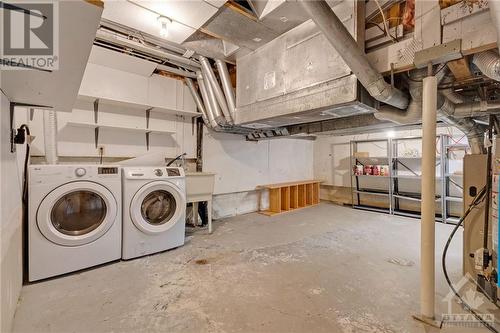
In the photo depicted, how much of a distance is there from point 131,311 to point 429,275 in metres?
2.01

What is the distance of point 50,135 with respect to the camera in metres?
2.52

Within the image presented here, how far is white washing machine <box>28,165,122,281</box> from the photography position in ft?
6.41

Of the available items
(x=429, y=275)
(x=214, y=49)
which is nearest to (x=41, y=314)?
(x=429, y=275)

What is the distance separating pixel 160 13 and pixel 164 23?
109mm

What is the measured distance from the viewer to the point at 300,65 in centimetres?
220

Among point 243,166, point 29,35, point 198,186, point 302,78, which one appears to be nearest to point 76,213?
point 198,186

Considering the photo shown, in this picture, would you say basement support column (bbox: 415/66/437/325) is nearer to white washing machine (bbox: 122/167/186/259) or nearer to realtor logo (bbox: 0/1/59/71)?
realtor logo (bbox: 0/1/59/71)

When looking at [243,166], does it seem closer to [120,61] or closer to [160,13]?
[120,61]

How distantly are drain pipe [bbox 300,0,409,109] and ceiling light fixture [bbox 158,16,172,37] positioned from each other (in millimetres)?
1334

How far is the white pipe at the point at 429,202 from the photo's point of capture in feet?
4.87

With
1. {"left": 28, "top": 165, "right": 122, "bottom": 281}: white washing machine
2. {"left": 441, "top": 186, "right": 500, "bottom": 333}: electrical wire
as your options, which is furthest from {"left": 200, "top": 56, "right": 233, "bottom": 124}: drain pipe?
{"left": 441, "top": 186, "right": 500, "bottom": 333}: electrical wire

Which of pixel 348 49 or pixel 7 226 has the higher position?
pixel 348 49

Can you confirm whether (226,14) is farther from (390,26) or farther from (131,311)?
(131,311)

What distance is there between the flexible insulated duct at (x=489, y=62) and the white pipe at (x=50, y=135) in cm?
375
